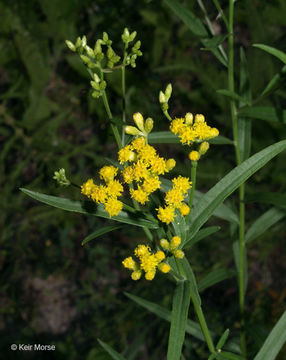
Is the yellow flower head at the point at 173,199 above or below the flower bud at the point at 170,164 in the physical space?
below

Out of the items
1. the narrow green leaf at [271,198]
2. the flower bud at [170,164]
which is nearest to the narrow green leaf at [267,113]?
the narrow green leaf at [271,198]

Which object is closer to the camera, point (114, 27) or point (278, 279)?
point (278, 279)

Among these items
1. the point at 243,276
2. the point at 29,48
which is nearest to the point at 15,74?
the point at 29,48

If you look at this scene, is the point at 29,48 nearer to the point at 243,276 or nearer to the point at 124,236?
the point at 124,236

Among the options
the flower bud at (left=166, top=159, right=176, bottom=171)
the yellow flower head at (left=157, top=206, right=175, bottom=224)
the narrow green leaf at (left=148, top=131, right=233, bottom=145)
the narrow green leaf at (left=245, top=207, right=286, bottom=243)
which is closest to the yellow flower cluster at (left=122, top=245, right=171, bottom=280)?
the yellow flower head at (left=157, top=206, right=175, bottom=224)

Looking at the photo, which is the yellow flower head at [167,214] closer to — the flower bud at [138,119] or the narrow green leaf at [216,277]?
the flower bud at [138,119]

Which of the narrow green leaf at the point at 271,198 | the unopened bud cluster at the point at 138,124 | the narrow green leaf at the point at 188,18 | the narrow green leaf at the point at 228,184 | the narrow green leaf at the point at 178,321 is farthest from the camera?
the narrow green leaf at the point at 188,18

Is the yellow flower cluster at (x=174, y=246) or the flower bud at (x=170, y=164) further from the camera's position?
the flower bud at (x=170, y=164)
